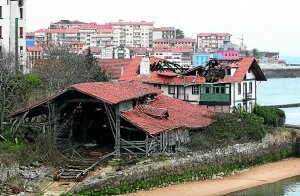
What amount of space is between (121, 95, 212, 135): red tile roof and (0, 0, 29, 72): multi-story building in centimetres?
1656

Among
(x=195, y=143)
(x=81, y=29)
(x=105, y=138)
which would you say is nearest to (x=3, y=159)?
(x=105, y=138)

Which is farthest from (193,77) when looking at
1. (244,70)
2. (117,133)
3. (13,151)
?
(13,151)

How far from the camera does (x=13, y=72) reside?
42.2 metres

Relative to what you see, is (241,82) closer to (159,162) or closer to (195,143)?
(195,143)

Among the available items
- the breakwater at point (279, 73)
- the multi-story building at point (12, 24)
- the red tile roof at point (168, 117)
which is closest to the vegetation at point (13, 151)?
the red tile roof at point (168, 117)

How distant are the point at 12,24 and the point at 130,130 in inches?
993

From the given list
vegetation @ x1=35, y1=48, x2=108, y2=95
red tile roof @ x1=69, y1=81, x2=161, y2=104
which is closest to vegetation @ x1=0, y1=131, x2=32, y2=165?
red tile roof @ x1=69, y1=81, x2=161, y2=104

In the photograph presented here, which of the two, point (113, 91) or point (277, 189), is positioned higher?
point (113, 91)

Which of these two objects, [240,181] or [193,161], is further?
[240,181]

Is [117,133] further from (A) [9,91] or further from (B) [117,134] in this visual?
(A) [9,91]

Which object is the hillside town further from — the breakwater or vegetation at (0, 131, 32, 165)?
the breakwater

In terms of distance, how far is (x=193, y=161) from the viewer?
A: 37188 millimetres

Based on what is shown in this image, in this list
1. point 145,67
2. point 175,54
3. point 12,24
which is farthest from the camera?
point 175,54

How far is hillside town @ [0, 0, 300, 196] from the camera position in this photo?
32.4 meters
